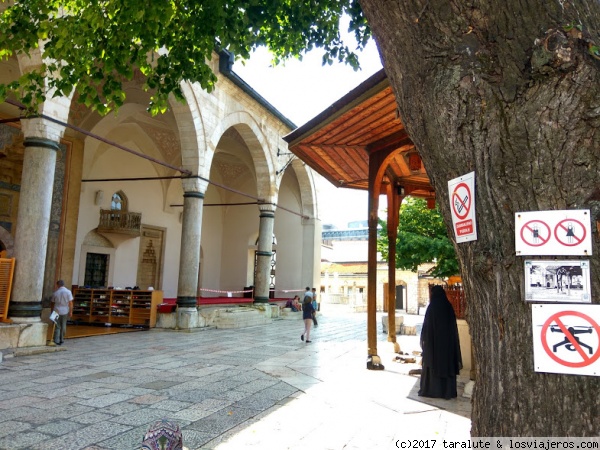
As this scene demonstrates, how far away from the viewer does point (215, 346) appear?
9609 millimetres

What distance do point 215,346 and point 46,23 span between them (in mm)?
6702

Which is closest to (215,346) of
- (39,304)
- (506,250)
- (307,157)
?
(39,304)

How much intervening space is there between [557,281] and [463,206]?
412 mm

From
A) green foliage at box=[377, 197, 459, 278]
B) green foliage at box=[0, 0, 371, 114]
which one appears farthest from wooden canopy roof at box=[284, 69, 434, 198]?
green foliage at box=[377, 197, 459, 278]

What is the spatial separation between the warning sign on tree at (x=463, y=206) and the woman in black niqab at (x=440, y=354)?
391 centimetres

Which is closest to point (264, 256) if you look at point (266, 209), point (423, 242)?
point (266, 209)

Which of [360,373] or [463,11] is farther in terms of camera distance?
[360,373]

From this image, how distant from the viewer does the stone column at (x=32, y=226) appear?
820cm

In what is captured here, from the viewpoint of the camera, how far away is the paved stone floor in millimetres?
3824

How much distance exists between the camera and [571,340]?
1550 mm

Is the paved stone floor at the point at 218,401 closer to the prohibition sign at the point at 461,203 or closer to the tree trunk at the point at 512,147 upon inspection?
the tree trunk at the point at 512,147

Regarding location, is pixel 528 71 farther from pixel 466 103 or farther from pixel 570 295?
pixel 570 295

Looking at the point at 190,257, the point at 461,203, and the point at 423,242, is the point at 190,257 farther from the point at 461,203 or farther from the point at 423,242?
the point at 461,203

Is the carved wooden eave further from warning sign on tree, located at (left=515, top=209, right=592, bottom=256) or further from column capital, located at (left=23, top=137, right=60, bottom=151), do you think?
column capital, located at (left=23, top=137, right=60, bottom=151)
